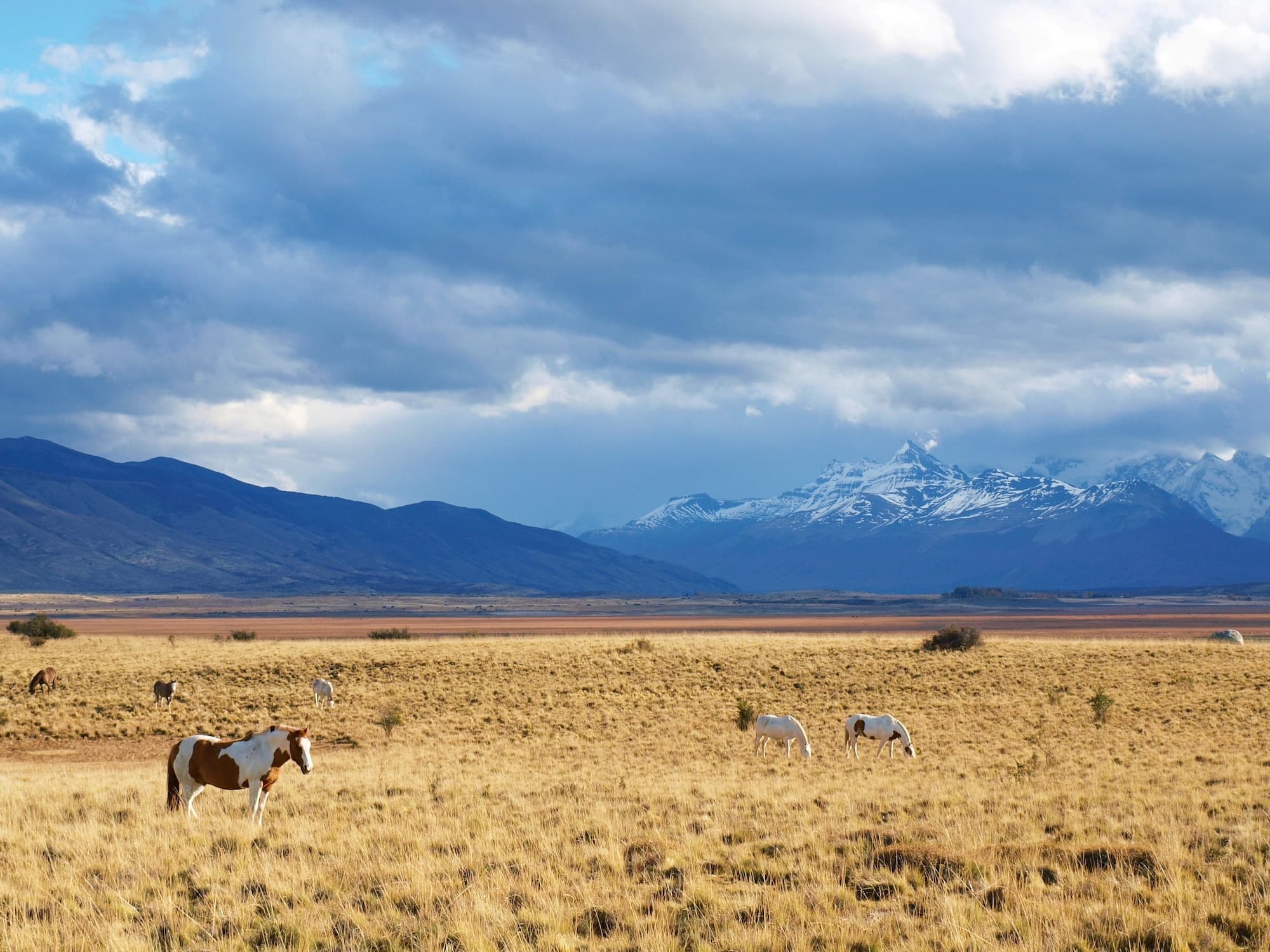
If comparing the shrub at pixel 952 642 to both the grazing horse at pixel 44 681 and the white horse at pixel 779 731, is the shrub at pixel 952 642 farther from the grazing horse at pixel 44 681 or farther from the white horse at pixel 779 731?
the grazing horse at pixel 44 681

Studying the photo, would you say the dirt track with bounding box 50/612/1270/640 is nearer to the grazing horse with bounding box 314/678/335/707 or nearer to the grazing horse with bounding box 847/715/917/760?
the grazing horse with bounding box 314/678/335/707

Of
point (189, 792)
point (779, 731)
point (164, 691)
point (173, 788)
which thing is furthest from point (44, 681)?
point (779, 731)

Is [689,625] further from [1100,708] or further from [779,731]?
[779,731]

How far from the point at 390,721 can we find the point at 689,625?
3455 inches

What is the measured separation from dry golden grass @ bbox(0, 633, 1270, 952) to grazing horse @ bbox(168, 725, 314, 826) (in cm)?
45

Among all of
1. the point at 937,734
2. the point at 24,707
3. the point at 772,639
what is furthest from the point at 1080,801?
the point at 772,639

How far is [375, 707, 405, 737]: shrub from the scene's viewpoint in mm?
32250

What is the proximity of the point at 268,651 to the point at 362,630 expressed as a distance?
171 ft

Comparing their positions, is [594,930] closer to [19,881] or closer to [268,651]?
[19,881]

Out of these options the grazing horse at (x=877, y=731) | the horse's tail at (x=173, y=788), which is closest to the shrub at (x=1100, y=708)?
the grazing horse at (x=877, y=731)

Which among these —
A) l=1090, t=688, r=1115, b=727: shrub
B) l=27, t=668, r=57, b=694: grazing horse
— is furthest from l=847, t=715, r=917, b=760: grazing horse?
l=27, t=668, r=57, b=694: grazing horse

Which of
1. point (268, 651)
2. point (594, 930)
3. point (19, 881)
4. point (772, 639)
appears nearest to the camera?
point (594, 930)

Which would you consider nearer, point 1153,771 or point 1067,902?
point 1067,902

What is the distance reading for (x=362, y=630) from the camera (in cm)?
10144
